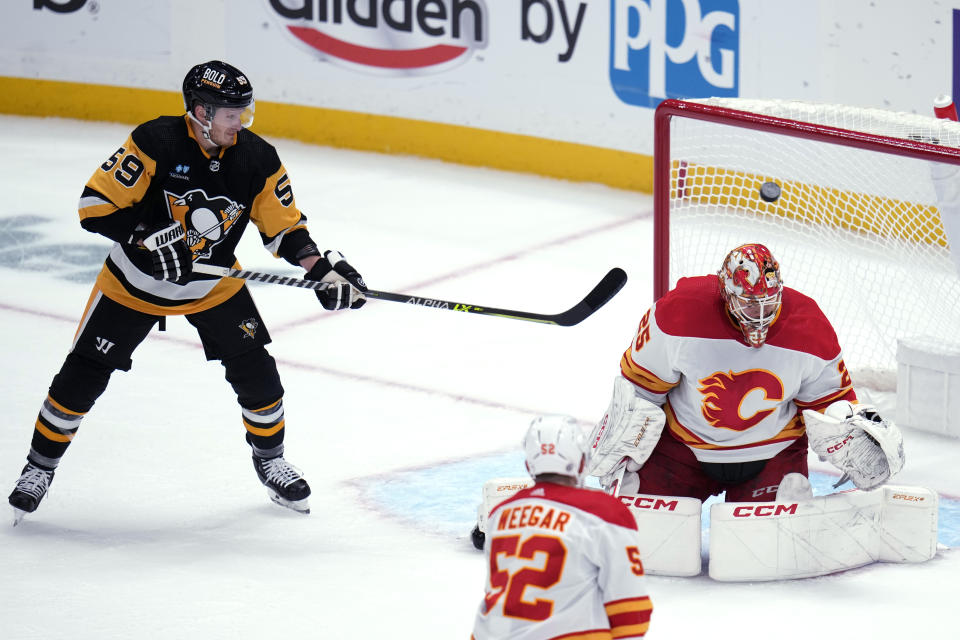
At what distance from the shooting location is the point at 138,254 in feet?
12.1

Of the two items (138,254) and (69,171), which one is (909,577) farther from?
(69,171)

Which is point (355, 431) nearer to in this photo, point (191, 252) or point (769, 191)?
point (191, 252)

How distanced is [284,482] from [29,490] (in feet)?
1.97

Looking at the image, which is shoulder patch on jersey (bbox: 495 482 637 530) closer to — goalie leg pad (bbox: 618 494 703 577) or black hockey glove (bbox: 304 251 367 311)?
goalie leg pad (bbox: 618 494 703 577)

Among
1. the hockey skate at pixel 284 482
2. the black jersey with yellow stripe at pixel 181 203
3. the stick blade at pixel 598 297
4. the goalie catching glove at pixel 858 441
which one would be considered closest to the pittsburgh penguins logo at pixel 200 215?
the black jersey with yellow stripe at pixel 181 203

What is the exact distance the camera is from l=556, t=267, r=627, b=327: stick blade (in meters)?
3.91

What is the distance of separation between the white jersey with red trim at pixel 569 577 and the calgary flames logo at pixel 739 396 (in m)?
1.11

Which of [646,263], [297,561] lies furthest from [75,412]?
[646,263]

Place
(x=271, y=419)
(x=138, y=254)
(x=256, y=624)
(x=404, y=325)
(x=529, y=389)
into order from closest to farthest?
(x=256, y=624), (x=138, y=254), (x=271, y=419), (x=529, y=389), (x=404, y=325)

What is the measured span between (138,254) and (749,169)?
7.77 feet

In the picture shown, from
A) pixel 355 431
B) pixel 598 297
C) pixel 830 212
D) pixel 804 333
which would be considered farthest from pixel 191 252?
pixel 830 212

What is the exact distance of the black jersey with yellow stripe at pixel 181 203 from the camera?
12.0ft

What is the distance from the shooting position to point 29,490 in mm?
3885

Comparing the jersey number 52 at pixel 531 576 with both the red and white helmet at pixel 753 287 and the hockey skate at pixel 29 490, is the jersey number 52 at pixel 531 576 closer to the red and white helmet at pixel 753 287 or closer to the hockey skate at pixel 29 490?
the red and white helmet at pixel 753 287
